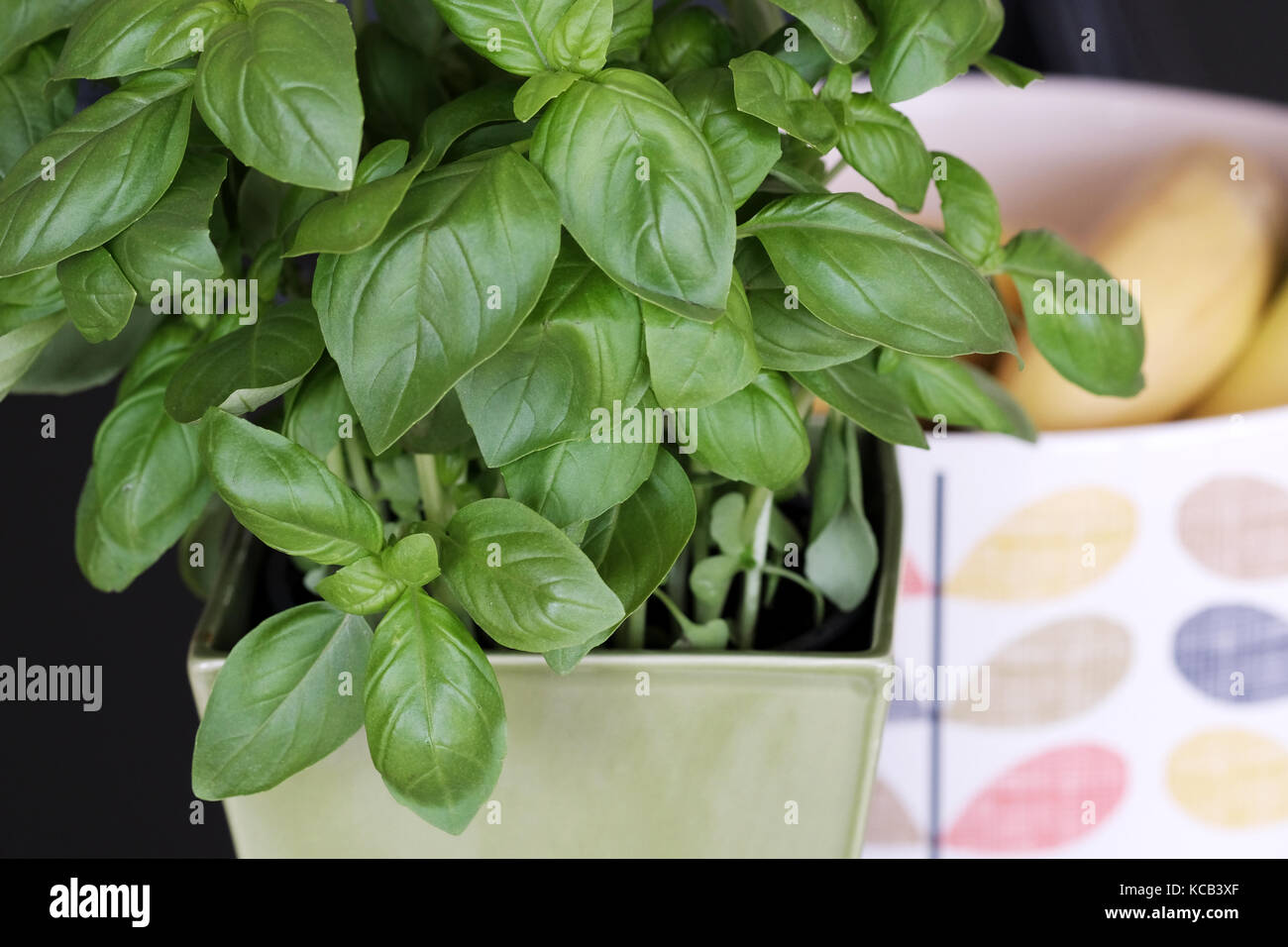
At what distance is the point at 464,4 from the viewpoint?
36 centimetres

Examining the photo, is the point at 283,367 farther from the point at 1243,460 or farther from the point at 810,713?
the point at 1243,460

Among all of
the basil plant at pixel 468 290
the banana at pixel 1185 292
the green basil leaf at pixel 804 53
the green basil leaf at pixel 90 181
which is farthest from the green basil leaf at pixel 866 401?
the banana at pixel 1185 292

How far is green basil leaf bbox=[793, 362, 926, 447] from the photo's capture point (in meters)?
0.42

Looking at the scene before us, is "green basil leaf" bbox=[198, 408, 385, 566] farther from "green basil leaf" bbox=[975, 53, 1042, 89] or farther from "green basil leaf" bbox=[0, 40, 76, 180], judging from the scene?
"green basil leaf" bbox=[975, 53, 1042, 89]

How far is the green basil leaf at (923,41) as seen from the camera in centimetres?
39

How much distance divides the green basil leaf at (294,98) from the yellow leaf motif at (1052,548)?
421 mm

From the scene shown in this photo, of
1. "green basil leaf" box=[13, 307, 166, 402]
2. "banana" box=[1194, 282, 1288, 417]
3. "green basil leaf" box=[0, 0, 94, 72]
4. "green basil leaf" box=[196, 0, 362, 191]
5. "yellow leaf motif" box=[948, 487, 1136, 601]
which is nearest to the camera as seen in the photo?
"green basil leaf" box=[196, 0, 362, 191]

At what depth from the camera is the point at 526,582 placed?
1.24 ft

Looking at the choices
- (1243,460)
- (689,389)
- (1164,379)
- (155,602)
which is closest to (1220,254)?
(1164,379)

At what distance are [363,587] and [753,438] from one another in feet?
0.45

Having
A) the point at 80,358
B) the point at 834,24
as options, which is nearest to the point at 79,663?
the point at 80,358

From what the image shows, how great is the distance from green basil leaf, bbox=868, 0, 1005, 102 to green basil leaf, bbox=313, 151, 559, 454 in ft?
0.42

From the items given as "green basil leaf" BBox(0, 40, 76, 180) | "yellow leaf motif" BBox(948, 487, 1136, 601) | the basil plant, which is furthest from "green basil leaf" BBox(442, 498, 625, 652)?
"yellow leaf motif" BBox(948, 487, 1136, 601)
